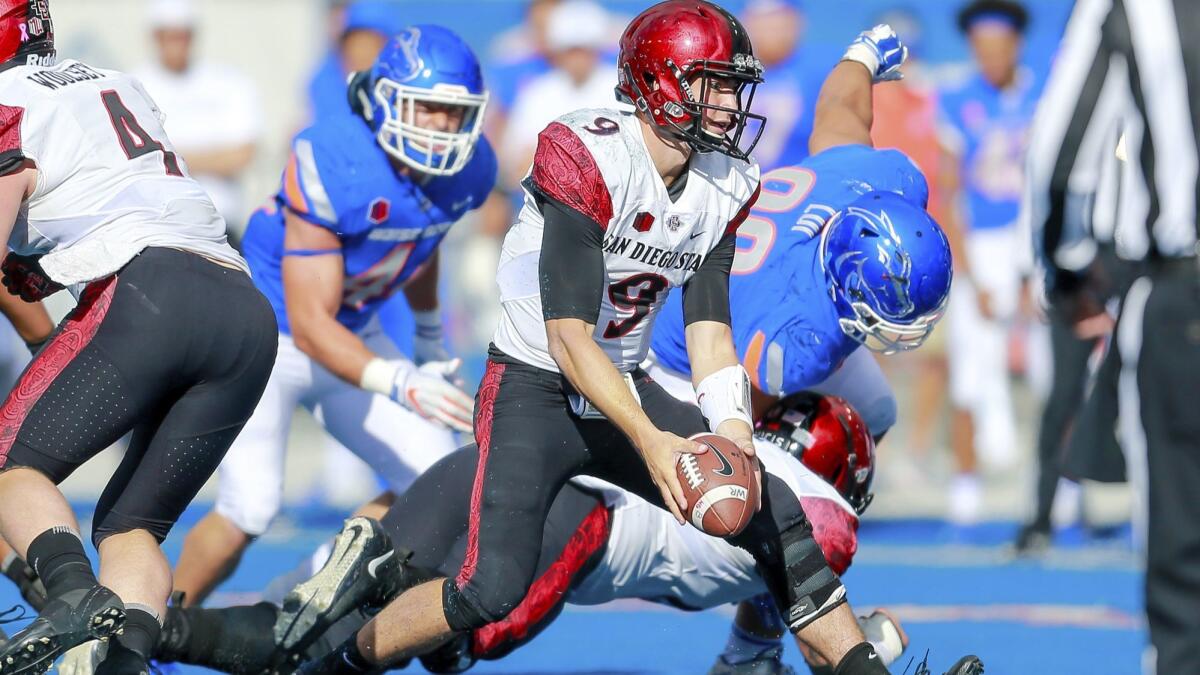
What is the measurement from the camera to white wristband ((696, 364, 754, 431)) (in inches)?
150

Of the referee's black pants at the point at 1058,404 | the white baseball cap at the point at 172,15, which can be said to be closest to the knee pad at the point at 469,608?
the referee's black pants at the point at 1058,404

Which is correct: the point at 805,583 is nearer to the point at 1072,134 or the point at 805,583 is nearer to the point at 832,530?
the point at 832,530

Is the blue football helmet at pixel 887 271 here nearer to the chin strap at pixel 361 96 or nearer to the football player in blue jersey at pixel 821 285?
the football player in blue jersey at pixel 821 285

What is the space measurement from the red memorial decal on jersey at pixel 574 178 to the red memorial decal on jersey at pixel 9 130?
3.84 feet

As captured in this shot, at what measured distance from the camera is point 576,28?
940cm

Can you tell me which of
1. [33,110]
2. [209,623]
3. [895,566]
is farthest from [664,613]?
[33,110]

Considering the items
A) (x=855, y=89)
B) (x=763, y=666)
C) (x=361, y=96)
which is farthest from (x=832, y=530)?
(x=361, y=96)

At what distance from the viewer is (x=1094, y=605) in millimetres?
6316

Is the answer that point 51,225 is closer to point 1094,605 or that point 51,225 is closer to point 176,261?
point 176,261

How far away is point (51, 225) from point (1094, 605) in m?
4.24

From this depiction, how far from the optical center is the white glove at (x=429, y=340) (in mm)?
5719

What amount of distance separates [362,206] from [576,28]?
4.42m

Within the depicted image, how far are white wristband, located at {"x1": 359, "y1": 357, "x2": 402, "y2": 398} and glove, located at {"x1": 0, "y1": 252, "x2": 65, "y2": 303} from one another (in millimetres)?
1157

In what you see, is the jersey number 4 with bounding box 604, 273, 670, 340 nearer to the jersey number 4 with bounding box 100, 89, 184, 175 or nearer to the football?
the football
